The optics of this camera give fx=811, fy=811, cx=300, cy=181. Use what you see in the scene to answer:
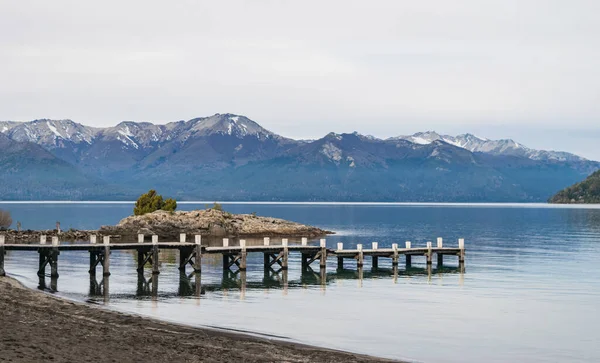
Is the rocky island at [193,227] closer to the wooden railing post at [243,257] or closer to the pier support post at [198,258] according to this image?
the wooden railing post at [243,257]

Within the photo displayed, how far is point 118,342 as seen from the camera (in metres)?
28.4

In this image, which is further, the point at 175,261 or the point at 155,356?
the point at 175,261

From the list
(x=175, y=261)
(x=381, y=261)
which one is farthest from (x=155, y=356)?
(x=381, y=261)

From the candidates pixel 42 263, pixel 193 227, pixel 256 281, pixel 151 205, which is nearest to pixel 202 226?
pixel 193 227

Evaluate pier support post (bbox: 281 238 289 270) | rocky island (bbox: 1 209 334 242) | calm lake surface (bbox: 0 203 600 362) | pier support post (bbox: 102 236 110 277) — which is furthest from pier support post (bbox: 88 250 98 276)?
rocky island (bbox: 1 209 334 242)

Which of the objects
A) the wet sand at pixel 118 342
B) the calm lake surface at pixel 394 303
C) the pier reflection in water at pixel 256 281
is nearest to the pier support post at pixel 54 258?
the pier reflection in water at pixel 256 281

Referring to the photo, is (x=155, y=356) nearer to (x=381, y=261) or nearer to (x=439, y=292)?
(x=439, y=292)

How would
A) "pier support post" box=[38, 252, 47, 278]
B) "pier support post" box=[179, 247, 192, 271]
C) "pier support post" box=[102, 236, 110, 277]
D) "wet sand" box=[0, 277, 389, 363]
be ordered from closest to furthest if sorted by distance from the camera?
1. "wet sand" box=[0, 277, 389, 363]
2. "pier support post" box=[102, 236, 110, 277]
3. "pier support post" box=[38, 252, 47, 278]
4. "pier support post" box=[179, 247, 192, 271]

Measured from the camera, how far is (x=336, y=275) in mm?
64938

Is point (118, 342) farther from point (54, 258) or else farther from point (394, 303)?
point (54, 258)

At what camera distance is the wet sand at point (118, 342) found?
2538 cm

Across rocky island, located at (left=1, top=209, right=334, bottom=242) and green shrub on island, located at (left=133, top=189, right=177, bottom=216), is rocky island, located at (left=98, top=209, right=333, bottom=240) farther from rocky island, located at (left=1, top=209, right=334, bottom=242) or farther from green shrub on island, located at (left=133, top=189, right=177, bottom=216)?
green shrub on island, located at (left=133, top=189, right=177, bottom=216)

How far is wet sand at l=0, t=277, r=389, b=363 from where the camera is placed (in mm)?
25375

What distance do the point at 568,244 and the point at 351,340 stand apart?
76625 mm
